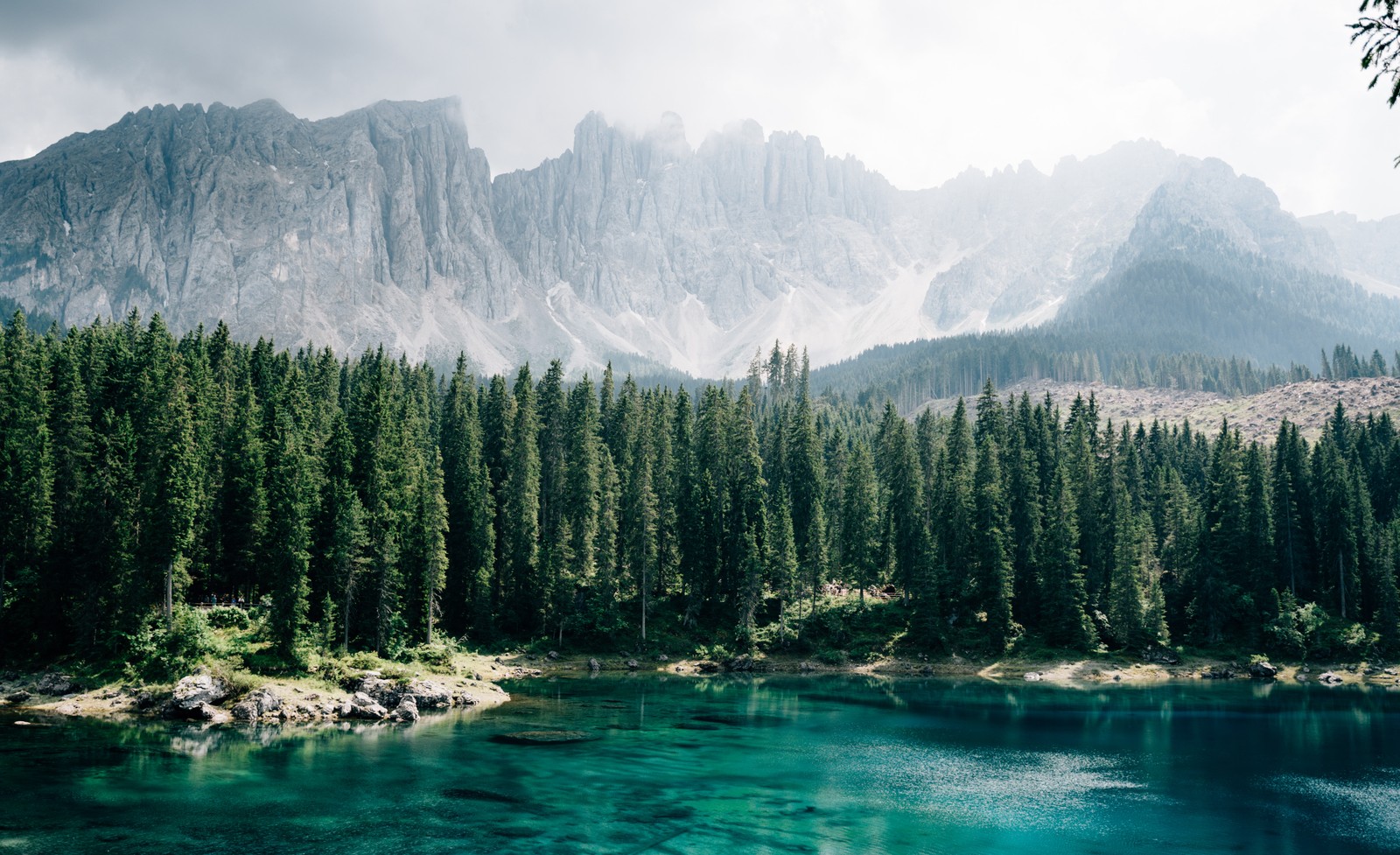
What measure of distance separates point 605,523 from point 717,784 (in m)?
52.4

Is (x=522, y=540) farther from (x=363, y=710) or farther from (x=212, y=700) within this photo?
Answer: (x=212, y=700)

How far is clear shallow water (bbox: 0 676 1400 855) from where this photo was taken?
36469 millimetres

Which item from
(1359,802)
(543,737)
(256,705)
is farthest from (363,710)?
(1359,802)

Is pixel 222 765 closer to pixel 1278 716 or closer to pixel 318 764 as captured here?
pixel 318 764

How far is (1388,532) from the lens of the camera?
102 m

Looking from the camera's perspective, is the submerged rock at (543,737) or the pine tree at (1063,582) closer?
the submerged rock at (543,737)

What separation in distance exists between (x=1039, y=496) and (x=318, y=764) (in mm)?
90954

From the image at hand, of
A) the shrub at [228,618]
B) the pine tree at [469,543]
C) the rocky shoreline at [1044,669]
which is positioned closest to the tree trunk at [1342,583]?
the rocky shoreline at [1044,669]

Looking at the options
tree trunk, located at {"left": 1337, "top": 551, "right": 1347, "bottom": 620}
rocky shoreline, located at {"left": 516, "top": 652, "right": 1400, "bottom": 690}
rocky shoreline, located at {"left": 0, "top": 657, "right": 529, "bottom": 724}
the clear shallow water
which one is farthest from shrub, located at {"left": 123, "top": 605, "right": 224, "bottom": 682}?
tree trunk, located at {"left": 1337, "top": 551, "right": 1347, "bottom": 620}

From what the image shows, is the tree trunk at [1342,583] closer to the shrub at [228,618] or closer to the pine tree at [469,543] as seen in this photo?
the pine tree at [469,543]

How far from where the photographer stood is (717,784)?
46.1 m

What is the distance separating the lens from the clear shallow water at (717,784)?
36.5m

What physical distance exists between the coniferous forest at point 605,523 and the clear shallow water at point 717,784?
16.5m

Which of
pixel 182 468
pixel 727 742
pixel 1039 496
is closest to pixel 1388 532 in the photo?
pixel 1039 496
